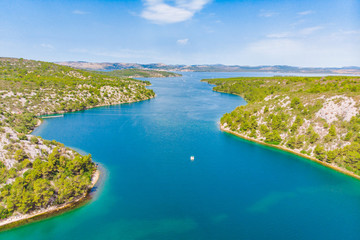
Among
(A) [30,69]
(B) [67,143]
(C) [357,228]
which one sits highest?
(A) [30,69]

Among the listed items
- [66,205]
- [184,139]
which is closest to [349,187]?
[184,139]

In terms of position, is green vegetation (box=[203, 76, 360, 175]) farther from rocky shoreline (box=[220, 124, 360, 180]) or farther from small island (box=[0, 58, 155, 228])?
small island (box=[0, 58, 155, 228])

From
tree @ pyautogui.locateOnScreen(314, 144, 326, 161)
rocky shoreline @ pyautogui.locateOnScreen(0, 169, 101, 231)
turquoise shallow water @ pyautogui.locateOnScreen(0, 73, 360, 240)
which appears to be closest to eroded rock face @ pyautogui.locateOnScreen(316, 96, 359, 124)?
tree @ pyautogui.locateOnScreen(314, 144, 326, 161)

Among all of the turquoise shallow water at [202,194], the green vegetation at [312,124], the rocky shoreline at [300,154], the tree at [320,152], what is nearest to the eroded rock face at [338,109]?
the green vegetation at [312,124]

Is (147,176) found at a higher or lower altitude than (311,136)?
lower

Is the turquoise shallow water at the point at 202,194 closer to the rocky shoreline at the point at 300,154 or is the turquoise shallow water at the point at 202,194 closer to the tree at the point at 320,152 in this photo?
the rocky shoreline at the point at 300,154

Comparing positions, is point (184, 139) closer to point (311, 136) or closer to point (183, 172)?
point (183, 172)

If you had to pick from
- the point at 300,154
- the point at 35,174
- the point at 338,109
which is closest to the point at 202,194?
the point at 35,174

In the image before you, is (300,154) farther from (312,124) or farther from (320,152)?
(312,124)
